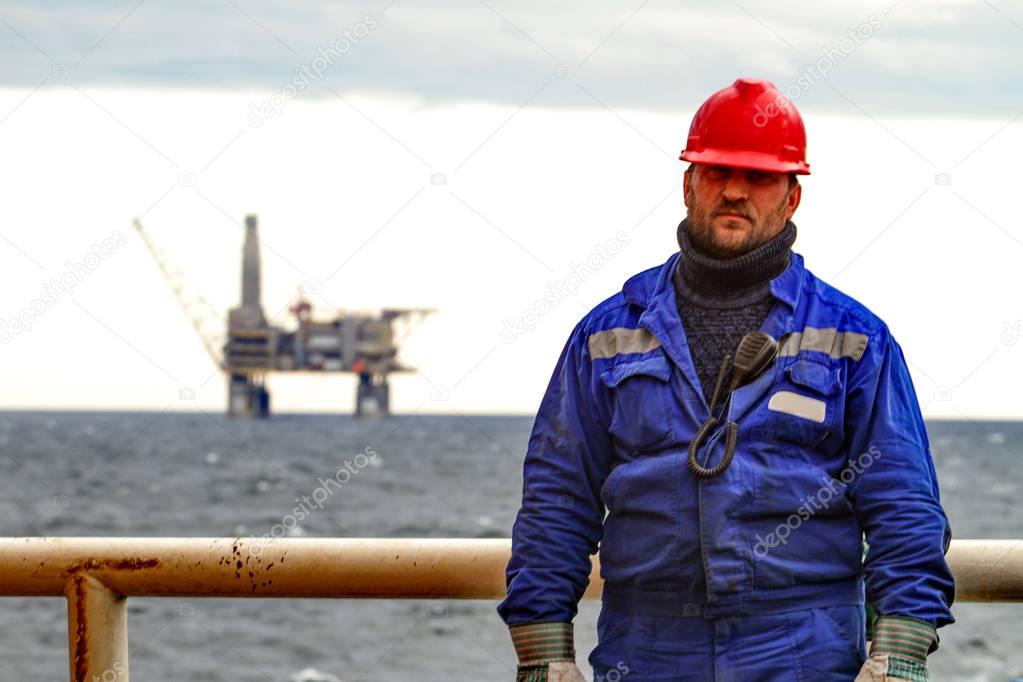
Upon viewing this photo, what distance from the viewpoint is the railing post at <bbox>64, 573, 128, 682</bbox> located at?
2945 mm

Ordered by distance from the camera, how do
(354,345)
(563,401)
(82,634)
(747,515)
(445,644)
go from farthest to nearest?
(354,345) < (445,644) < (82,634) < (563,401) < (747,515)

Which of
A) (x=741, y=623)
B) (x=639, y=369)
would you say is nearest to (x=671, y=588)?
(x=741, y=623)

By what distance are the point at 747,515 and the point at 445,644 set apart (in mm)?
20383

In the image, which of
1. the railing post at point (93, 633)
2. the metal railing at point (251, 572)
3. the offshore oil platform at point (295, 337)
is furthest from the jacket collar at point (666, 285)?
the offshore oil platform at point (295, 337)

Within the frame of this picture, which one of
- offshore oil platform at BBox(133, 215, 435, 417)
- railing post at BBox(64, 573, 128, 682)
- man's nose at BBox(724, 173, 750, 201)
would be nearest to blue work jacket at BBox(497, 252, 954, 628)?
man's nose at BBox(724, 173, 750, 201)

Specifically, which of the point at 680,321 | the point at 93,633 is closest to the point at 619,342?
the point at 680,321

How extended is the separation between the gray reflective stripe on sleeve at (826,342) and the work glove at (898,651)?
1.40 ft

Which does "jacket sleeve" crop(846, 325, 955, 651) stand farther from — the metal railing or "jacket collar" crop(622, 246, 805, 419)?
the metal railing

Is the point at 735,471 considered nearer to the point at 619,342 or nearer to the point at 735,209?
the point at 619,342

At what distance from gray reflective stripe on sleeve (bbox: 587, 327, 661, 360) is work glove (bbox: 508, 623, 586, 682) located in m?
0.46

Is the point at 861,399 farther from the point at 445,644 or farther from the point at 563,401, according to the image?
the point at 445,644

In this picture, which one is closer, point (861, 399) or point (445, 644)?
point (861, 399)

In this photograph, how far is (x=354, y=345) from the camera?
91.8 m

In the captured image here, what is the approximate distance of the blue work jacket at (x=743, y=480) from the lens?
8.24ft
